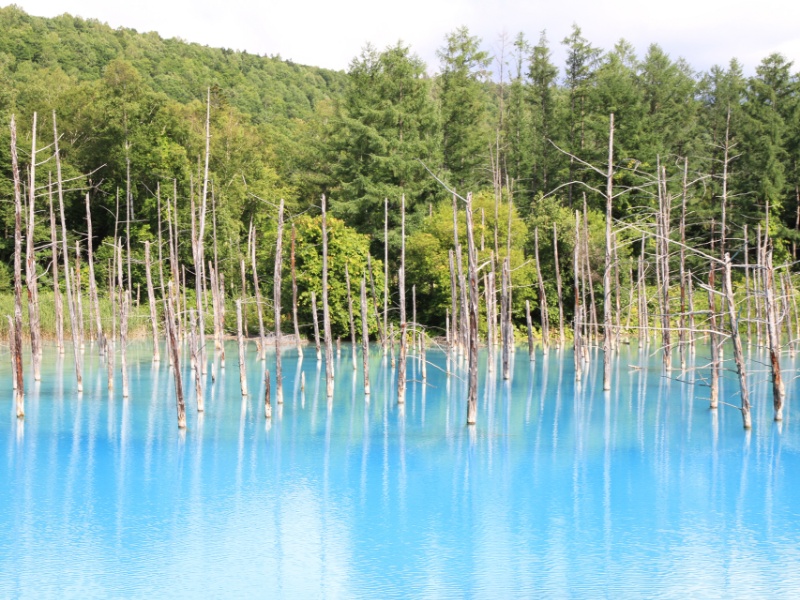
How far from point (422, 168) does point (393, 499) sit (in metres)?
34.4

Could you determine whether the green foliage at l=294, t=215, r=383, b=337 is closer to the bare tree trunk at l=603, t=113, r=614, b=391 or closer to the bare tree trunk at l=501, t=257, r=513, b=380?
the bare tree trunk at l=501, t=257, r=513, b=380

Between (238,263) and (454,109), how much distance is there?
1552cm

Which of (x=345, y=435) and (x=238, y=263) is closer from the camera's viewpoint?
(x=345, y=435)

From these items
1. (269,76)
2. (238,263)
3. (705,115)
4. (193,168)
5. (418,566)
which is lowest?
(418,566)

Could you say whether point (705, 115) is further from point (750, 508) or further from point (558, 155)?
point (750, 508)

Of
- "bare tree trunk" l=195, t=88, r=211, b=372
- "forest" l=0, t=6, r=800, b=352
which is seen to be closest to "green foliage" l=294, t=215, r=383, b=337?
"forest" l=0, t=6, r=800, b=352

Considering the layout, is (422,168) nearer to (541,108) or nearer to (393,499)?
(541,108)

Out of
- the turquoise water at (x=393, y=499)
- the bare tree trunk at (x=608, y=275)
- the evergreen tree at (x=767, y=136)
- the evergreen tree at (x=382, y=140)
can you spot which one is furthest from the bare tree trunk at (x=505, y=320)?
the evergreen tree at (x=767, y=136)

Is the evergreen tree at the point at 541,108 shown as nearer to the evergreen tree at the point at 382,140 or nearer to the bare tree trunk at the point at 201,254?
the evergreen tree at the point at 382,140

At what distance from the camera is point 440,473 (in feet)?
52.9

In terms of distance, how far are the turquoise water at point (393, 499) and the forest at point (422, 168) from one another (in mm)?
15817

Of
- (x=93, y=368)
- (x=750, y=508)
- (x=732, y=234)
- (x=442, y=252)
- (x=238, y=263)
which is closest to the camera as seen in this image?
(x=750, y=508)

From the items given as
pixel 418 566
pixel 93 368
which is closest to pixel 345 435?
pixel 418 566

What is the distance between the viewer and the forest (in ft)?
135
